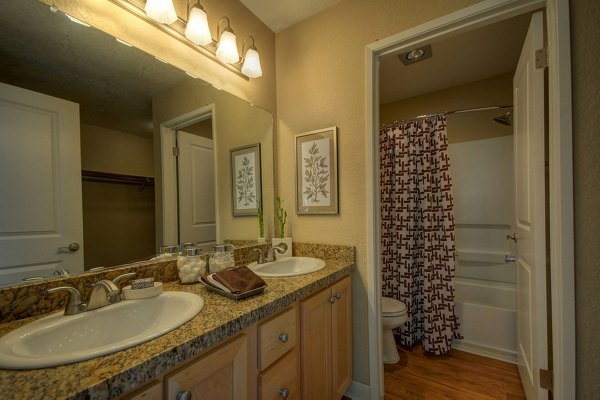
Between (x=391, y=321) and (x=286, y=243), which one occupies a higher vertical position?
(x=286, y=243)

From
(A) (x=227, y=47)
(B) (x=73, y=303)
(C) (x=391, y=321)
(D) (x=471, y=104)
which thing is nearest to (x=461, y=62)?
(D) (x=471, y=104)

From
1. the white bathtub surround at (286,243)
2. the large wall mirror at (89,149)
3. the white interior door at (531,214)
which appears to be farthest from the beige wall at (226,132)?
the white interior door at (531,214)

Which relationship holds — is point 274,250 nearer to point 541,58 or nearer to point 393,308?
point 393,308

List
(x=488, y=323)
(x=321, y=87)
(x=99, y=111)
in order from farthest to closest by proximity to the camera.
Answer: (x=488, y=323), (x=321, y=87), (x=99, y=111)

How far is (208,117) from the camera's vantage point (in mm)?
1395

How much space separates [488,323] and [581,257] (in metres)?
1.26

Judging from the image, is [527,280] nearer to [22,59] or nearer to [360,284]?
[360,284]

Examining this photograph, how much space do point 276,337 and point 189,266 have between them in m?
0.47

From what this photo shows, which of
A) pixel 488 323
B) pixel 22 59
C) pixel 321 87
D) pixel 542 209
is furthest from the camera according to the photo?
pixel 488 323

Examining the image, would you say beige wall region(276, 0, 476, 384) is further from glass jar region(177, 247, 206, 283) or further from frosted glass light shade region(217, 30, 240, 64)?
glass jar region(177, 247, 206, 283)

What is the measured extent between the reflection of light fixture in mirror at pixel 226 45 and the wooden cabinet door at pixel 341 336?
1358mm

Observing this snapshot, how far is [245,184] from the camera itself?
5.46 ft

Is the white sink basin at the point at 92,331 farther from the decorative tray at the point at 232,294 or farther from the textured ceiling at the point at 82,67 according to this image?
the textured ceiling at the point at 82,67

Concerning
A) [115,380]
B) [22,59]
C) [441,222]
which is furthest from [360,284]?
[22,59]
